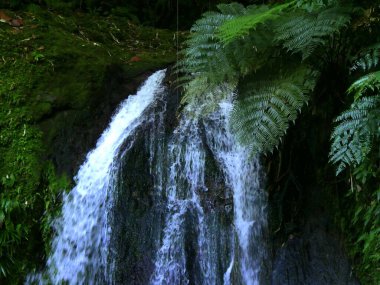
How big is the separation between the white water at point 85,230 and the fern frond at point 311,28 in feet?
5.09

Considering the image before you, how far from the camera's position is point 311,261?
3.01 m

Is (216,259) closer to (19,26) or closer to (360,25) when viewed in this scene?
(360,25)

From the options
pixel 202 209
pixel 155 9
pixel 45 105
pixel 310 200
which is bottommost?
pixel 202 209

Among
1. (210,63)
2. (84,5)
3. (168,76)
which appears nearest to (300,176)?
(210,63)

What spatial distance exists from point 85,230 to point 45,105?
123cm

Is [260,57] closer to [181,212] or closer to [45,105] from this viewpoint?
[181,212]

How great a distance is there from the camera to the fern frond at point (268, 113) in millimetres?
2500

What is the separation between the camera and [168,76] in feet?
13.5

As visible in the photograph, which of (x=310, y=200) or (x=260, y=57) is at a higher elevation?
(x=260, y=57)

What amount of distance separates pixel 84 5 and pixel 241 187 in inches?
163

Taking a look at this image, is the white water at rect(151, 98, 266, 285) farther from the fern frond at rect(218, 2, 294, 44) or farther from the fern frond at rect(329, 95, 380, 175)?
the fern frond at rect(218, 2, 294, 44)

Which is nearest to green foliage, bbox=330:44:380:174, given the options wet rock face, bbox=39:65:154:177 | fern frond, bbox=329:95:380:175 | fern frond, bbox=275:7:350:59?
fern frond, bbox=329:95:380:175

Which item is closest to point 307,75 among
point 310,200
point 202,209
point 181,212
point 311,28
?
point 311,28

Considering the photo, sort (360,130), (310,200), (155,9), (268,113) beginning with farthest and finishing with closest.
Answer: (155,9), (310,200), (268,113), (360,130)
